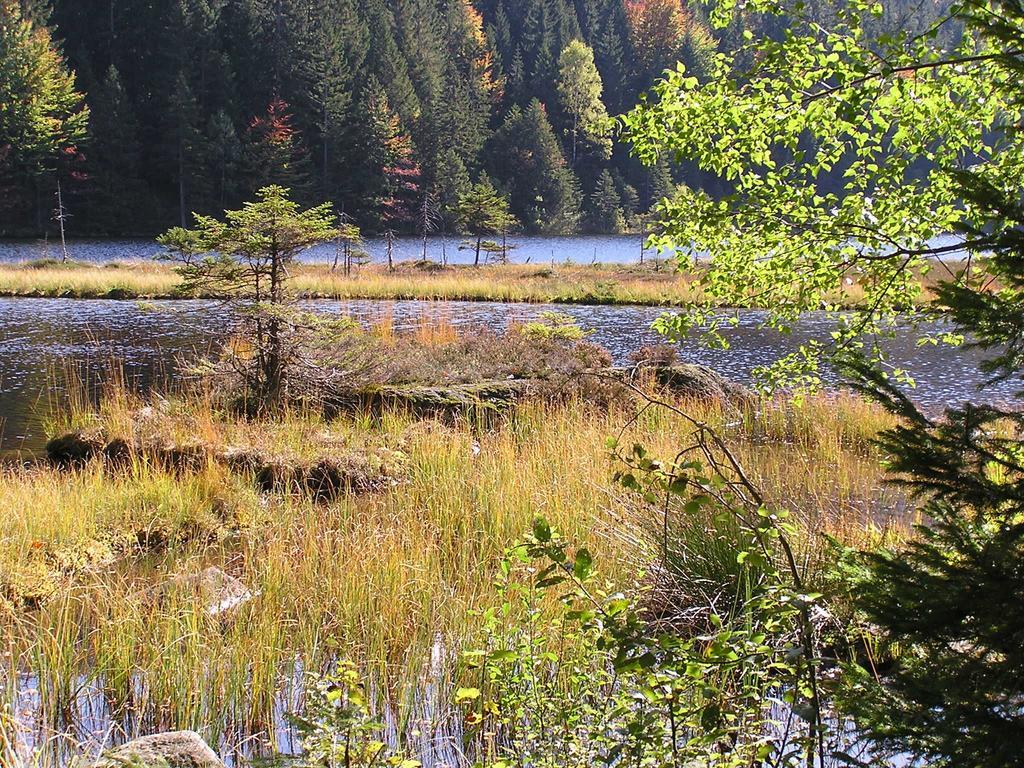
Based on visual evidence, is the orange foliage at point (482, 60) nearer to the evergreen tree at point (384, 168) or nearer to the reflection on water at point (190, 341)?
the evergreen tree at point (384, 168)

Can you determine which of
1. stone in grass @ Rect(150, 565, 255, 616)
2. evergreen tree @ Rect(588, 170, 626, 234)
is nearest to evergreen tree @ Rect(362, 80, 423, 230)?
evergreen tree @ Rect(588, 170, 626, 234)

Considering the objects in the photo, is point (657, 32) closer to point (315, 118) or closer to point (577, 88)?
point (577, 88)

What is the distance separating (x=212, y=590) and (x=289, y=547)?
0.84m

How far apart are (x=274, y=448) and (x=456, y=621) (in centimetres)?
406

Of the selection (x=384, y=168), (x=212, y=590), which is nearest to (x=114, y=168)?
(x=384, y=168)

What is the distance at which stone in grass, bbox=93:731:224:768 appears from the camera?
9.32 feet

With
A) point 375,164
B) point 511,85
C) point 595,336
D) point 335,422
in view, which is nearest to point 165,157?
point 375,164

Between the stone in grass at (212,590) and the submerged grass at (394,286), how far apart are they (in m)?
18.6

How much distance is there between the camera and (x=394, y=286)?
90.1ft

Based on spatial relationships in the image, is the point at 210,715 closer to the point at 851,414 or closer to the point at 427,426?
the point at 427,426

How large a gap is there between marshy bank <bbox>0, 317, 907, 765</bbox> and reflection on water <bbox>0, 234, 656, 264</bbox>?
29.9 meters

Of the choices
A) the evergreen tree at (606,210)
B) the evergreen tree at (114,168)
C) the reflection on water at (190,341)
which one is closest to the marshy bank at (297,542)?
the reflection on water at (190,341)

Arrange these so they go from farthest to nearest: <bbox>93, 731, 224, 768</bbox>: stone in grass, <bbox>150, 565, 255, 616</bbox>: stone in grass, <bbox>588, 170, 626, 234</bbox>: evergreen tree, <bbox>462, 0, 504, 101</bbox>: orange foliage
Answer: <bbox>462, 0, 504, 101</bbox>: orange foliage < <bbox>588, 170, 626, 234</bbox>: evergreen tree < <bbox>150, 565, 255, 616</bbox>: stone in grass < <bbox>93, 731, 224, 768</bbox>: stone in grass

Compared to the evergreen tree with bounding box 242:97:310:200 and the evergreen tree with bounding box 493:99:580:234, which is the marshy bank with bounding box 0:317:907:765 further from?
the evergreen tree with bounding box 493:99:580:234
